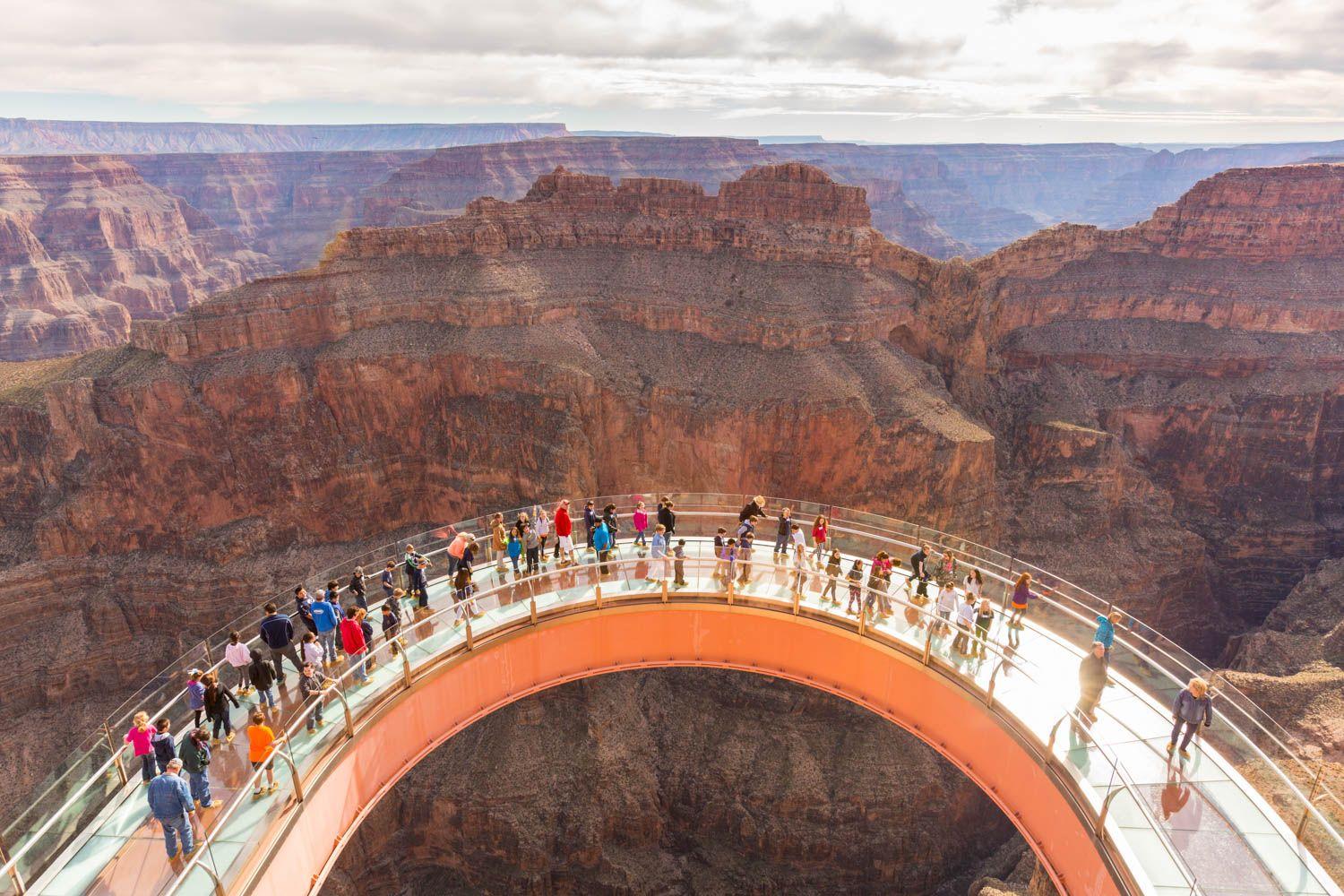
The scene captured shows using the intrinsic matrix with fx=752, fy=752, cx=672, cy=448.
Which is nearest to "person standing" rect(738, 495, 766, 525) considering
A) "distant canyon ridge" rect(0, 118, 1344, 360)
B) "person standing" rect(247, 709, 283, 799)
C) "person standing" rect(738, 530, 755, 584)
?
"person standing" rect(738, 530, 755, 584)

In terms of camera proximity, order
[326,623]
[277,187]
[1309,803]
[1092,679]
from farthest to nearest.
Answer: [277,187], [326,623], [1092,679], [1309,803]

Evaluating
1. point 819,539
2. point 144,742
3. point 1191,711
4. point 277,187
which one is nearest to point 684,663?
point 819,539

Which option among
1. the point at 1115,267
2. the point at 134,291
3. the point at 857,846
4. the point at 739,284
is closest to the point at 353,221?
the point at 134,291

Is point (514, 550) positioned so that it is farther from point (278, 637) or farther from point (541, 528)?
point (278, 637)

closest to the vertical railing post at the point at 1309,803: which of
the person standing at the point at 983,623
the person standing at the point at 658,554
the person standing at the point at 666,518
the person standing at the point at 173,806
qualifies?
the person standing at the point at 983,623

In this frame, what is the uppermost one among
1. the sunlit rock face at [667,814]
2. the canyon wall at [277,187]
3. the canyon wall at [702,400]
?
the canyon wall at [277,187]

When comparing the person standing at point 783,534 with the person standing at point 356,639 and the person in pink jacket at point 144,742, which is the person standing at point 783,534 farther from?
the person in pink jacket at point 144,742

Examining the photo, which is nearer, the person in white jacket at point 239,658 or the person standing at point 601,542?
the person in white jacket at point 239,658

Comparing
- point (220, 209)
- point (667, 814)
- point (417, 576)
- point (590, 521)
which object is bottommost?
point (667, 814)
